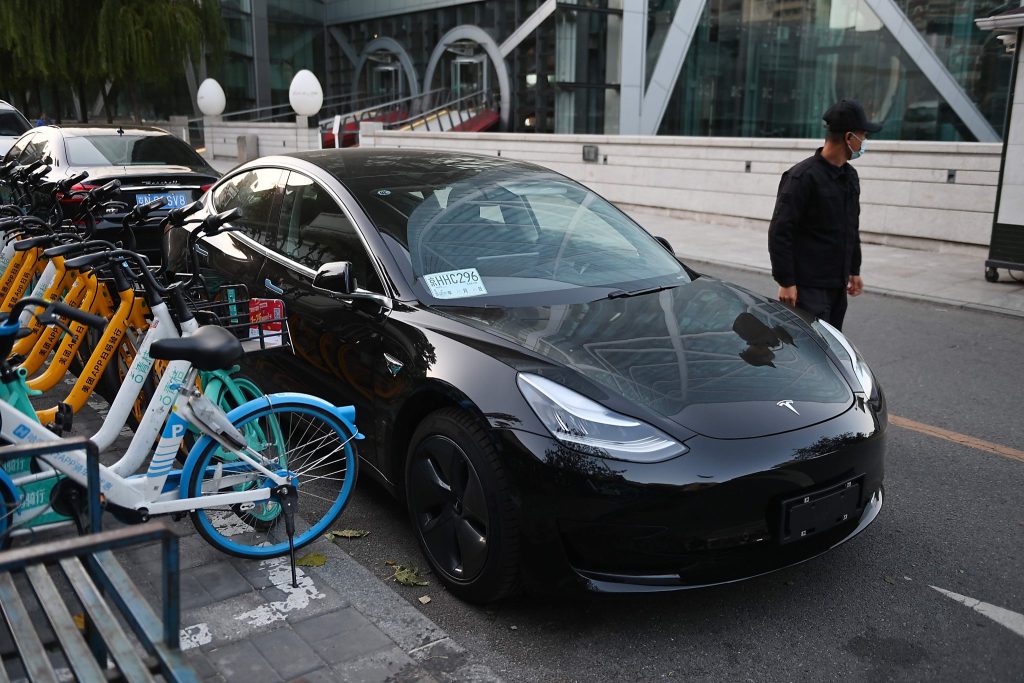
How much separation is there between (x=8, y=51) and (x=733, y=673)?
25.7 m

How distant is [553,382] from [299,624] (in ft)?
4.01

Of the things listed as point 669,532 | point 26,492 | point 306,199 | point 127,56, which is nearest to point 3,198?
point 306,199

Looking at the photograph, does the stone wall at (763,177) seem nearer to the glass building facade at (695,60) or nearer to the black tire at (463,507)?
the glass building facade at (695,60)

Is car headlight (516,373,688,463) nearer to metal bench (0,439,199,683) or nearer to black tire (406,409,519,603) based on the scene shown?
black tire (406,409,519,603)

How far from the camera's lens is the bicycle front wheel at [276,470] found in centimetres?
354

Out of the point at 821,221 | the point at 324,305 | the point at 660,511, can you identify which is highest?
the point at 821,221

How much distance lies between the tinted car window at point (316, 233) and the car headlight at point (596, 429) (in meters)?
1.14

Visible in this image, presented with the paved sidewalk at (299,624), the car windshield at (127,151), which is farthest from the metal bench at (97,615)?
the car windshield at (127,151)

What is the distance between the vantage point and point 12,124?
15867 mm

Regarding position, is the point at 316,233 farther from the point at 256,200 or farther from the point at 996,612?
the point at 996,612

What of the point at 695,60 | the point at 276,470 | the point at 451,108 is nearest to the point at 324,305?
the point at 276,470

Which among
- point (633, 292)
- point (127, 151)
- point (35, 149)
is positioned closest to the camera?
point (633, 292)

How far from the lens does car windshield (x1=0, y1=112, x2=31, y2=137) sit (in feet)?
51.5

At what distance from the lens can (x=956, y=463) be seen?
483 centimetres
